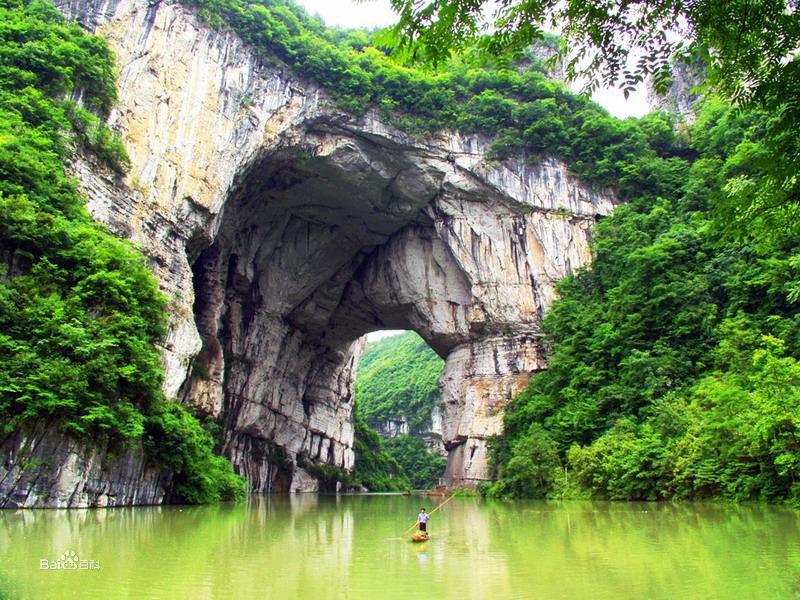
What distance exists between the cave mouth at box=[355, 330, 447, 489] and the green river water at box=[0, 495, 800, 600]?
48207mm

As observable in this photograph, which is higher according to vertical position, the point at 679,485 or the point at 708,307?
the point at 708,307

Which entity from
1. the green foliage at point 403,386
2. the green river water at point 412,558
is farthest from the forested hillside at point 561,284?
the green foliage at point 403,386

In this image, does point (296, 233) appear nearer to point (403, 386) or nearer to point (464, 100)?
point (464, 100)

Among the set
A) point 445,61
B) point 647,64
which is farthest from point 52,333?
point 647,64

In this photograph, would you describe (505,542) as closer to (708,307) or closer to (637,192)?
(708,307)

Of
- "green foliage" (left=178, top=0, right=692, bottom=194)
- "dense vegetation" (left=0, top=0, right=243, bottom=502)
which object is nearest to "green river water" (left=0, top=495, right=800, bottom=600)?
"dense vegetation" (left=0, top=0, right=243, bottom=502)

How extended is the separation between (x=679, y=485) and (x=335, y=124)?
1896cm

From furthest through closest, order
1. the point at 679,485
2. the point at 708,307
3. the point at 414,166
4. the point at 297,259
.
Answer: the point at 297,259, the point at 414,166, the point at 708,307, the point at 679,485

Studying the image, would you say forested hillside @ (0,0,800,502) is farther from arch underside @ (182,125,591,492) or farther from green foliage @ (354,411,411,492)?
green foliage @ (354,411,411,492)

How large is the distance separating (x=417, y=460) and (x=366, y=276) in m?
34.1

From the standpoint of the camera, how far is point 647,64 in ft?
11.7

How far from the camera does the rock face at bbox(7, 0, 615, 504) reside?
2059cm

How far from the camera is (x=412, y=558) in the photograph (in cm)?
675

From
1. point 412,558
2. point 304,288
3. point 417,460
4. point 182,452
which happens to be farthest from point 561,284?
point 417,460
